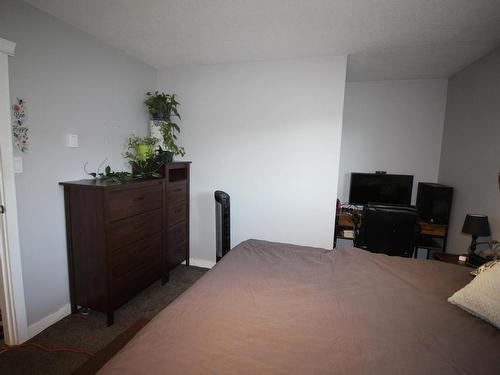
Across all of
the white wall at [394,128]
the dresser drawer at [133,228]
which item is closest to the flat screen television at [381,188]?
the white wall at [394,128]

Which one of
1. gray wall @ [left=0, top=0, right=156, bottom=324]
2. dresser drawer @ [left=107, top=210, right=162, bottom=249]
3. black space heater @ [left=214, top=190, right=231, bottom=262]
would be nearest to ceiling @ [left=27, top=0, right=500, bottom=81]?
gray wall @ [left=0, top=0, right=156, bottom=324]

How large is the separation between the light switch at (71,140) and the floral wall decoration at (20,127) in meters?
0.29

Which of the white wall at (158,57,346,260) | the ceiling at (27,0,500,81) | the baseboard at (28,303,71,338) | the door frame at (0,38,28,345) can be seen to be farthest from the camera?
the white wall at (158,57,346,260)

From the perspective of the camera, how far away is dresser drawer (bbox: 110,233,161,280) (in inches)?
78.3

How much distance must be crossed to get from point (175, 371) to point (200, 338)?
0.16m

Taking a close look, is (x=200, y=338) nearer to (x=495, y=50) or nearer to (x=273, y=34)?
(x=273, y=34)

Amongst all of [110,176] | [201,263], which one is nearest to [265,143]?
[110,176]

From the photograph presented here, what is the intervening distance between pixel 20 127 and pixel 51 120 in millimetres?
224

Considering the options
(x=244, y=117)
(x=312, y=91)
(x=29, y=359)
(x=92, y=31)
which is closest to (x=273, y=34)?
(x=312, y=91)

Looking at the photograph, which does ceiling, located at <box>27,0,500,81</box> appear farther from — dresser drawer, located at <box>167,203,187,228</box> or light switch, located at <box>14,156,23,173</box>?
dresser drawer, located at <box>167,203,187,228</box>

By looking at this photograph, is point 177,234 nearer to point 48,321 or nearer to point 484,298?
point 48,321

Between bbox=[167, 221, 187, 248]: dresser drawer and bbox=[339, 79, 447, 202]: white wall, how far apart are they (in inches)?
91.4

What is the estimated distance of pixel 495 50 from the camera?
222cm

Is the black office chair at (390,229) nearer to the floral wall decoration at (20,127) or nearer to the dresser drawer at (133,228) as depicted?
the dresser drawer at (133,228)
